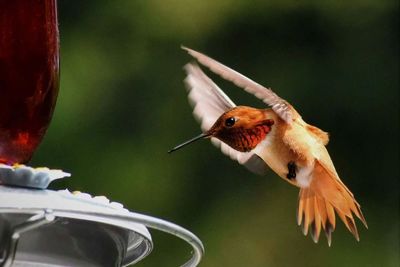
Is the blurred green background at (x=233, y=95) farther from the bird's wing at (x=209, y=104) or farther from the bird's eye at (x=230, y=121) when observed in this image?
the bird's eye at (x=230, y=121)

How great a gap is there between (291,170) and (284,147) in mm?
73

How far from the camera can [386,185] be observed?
26.4 ft

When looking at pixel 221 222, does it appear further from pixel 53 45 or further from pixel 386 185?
pixel 53 45

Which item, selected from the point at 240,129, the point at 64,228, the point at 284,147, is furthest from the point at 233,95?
the point at 64,228

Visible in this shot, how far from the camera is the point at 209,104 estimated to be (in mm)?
4059

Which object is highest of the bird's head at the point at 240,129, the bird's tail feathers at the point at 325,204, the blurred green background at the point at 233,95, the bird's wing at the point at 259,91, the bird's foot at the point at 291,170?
the bird's wing at the point at 259,91

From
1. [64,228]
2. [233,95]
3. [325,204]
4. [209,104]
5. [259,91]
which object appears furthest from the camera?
[233,95]

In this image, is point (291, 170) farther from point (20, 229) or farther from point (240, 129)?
point (20, 229)

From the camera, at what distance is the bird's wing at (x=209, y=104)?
4.01m

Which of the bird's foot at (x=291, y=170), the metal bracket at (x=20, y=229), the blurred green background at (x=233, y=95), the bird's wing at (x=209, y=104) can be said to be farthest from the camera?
the blurred green background at (x=233, y=95)

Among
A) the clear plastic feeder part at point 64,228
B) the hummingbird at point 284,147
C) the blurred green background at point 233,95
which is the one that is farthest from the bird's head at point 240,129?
the blurred green background at point 233,95

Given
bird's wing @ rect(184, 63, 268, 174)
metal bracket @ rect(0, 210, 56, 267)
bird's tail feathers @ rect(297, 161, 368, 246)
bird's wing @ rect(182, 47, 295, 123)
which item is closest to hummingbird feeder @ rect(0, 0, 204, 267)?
metal bracket @ rect(0, 210, 56, 267)

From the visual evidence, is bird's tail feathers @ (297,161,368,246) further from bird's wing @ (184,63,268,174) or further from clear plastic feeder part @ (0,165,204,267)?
clear plastic feeder part @ (0,165,204,267)

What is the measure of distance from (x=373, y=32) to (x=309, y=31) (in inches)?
16.2
